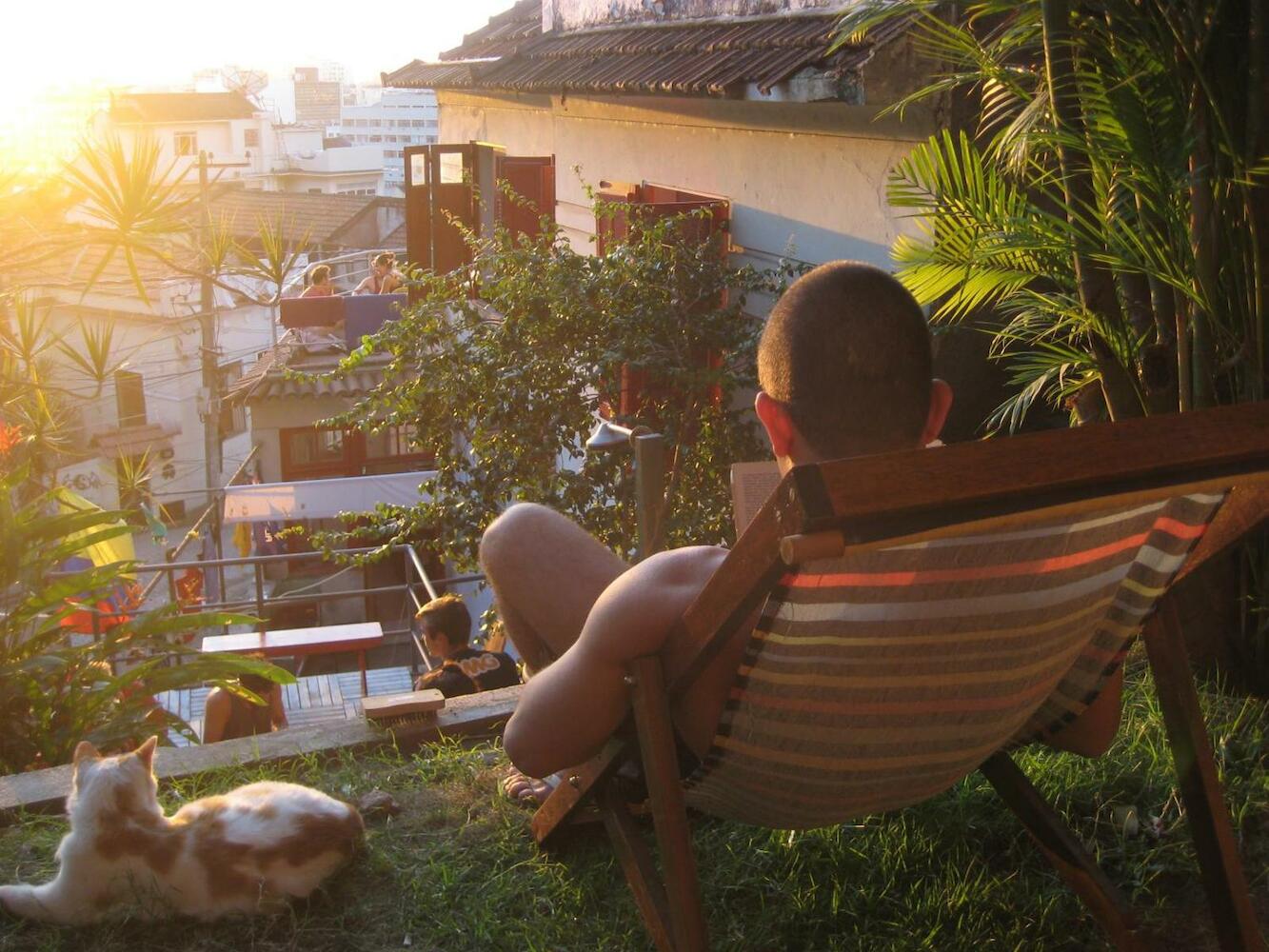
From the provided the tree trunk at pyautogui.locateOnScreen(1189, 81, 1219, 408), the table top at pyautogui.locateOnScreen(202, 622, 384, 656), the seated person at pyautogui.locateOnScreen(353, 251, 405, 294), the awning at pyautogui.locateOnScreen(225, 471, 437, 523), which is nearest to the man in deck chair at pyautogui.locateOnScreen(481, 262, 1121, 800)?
the tree trunk at pyautogui.locateOnScreen(1189, 81, 1219, 408)

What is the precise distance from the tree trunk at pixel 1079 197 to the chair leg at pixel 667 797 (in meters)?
1.77

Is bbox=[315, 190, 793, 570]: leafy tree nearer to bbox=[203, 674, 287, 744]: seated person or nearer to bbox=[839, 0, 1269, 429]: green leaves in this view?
bbox=[203, 674, 287, 744]: seated person

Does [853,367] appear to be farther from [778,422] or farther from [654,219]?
[654,219]

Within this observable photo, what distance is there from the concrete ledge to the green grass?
0.68 ft

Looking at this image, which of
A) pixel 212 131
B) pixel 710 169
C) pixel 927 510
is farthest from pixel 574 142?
pixel 212 131

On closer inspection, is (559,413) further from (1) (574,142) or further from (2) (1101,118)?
(1) (574,142)

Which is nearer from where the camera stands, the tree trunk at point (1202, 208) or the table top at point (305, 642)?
the tree trunk at point (1202, 208)

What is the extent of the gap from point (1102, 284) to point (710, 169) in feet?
16.3

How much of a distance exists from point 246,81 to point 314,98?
118 ft

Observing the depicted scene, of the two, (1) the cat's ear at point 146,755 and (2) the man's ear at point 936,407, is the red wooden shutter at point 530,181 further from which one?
(2) the man's ear at point 936,407

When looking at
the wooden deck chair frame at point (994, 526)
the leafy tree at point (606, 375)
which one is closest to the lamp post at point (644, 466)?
the wooden deck chair frame at point (994, 526)

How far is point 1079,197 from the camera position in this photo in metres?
3.35

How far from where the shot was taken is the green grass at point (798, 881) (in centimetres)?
236

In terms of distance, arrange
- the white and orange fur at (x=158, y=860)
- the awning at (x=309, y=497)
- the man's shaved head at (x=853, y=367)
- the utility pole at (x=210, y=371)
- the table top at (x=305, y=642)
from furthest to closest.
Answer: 1. the utility pole at (x=210, y=371)
2. the awning at (x=309, y=497)
3. the table top at (x=305, y=642)
4. the white and orange fur at (x=158, y=860)
5. the man's shaved head at (x=853, y=367)
